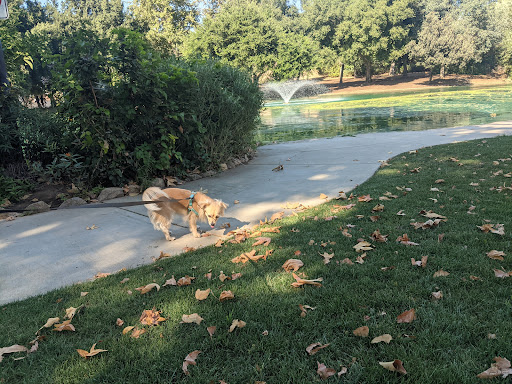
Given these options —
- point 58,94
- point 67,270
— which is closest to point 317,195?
point 67,270

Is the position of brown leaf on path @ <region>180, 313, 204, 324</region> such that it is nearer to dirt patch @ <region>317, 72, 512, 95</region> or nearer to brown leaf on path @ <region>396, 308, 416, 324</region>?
brown leaf on path @ <region>396, 308, 416, 324</region>

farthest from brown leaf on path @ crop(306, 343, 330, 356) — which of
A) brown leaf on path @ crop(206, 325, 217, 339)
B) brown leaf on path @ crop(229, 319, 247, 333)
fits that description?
brown leaf on path @ crop(206, 325, 217, 339)

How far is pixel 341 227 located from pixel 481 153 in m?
5.18

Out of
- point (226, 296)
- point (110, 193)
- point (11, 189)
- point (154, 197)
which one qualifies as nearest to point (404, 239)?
point (226, 296)

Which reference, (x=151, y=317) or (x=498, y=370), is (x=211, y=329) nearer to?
(x=151, y=317)

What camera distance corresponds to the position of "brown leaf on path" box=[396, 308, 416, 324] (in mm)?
2404

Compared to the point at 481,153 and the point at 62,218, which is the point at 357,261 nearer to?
the point at 62,218

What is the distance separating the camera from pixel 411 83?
5431cm

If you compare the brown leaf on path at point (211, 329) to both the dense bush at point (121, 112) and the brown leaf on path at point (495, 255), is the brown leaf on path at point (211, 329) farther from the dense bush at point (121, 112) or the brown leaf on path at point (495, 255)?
the dense bush at point (121, 112)

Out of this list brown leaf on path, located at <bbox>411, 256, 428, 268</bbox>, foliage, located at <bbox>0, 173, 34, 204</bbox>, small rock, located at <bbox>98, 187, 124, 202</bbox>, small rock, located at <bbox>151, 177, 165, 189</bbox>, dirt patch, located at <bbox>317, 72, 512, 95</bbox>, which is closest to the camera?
brown leaf on path, located at <bbox>411, 256, 428, 268</bbox>

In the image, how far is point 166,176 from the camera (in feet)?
24.2

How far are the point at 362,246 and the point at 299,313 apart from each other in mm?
1274

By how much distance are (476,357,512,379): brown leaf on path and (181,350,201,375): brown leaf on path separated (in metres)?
1.60

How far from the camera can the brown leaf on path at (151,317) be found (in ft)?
8.67
